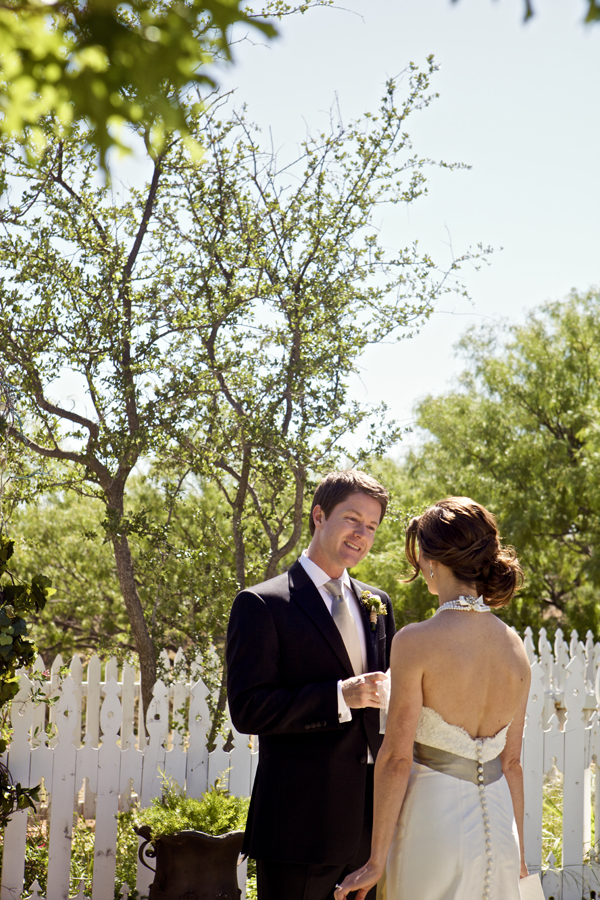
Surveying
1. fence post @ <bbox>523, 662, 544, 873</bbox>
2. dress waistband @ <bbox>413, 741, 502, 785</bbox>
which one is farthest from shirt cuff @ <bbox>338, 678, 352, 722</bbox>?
fence post @ <bbox>523, 662, 544, 873</bbox>

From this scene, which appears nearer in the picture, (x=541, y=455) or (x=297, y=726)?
(x=297, y=726)

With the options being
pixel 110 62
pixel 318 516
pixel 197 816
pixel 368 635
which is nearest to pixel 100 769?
pixel 197 816

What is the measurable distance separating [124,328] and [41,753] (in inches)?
111

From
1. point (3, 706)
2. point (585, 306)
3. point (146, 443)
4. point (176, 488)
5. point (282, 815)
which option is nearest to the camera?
point (282, 815)

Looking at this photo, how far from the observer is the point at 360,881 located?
91.4 inches

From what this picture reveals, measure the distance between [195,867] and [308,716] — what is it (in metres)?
1.60

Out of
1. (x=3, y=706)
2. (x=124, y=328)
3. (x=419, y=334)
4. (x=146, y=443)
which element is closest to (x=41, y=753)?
(x=3, y=706)

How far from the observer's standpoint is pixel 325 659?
2807 millimetres

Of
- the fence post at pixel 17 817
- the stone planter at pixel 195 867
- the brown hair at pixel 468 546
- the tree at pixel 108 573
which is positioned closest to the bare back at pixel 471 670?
the brown hair at pixel 468 546

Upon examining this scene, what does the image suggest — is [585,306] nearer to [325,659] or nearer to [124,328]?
[124,328]

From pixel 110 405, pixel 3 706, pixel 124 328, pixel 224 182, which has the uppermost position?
pixel 224 182

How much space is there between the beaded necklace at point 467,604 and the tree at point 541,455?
8957 mm

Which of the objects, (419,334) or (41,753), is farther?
(419,334)

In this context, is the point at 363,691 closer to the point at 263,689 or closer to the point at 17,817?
the point at 263,689
